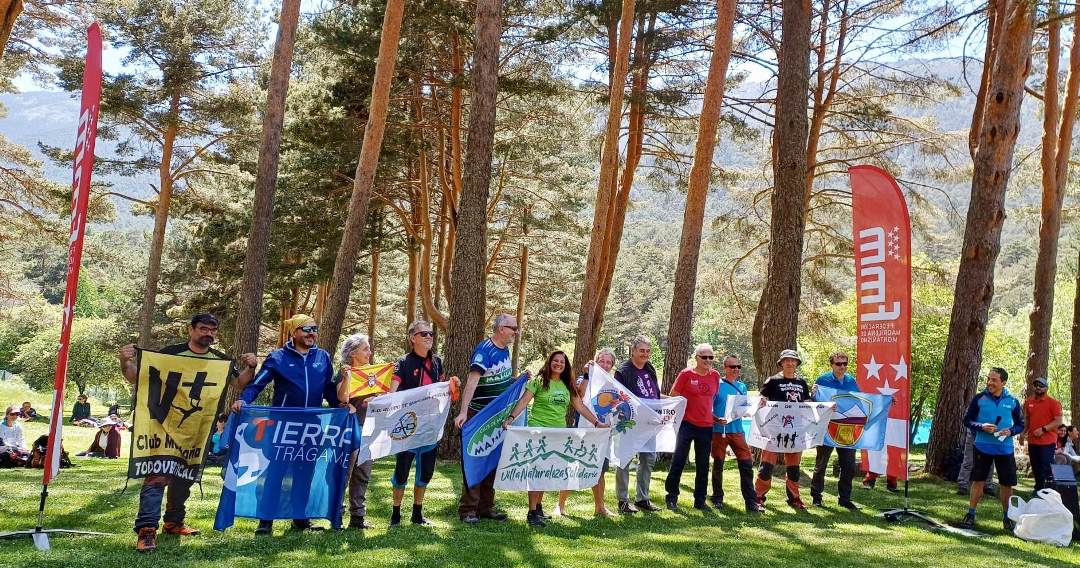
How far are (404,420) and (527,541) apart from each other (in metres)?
1.50

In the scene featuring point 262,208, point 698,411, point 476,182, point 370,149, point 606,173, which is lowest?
point 698,411

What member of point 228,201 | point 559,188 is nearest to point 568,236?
point 559,188

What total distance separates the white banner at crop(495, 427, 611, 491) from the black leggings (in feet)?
2.08

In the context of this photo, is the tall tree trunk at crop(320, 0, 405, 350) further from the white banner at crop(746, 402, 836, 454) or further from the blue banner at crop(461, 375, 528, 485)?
the white banner at crop(746, 402, 836, 454)

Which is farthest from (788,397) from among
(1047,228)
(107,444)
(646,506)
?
(107,444)

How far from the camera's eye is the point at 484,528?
7418 mm

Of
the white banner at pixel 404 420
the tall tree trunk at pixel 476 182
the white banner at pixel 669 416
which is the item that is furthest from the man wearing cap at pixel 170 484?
the tall tree trunk at pixel 476 182

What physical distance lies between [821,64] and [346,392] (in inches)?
609

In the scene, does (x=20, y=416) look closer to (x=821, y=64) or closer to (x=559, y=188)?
(x=559, y=188)

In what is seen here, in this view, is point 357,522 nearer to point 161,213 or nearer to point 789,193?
point 789,193

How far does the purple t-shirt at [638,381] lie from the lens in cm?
907

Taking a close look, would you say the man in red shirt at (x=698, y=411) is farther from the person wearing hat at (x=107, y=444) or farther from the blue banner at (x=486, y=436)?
the person wearing hat at (x=107, y=444)

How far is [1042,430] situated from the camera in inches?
371

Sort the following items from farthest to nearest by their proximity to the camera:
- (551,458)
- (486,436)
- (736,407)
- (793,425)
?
(793,425)
(736,407)
(551,458)
(486,436)
